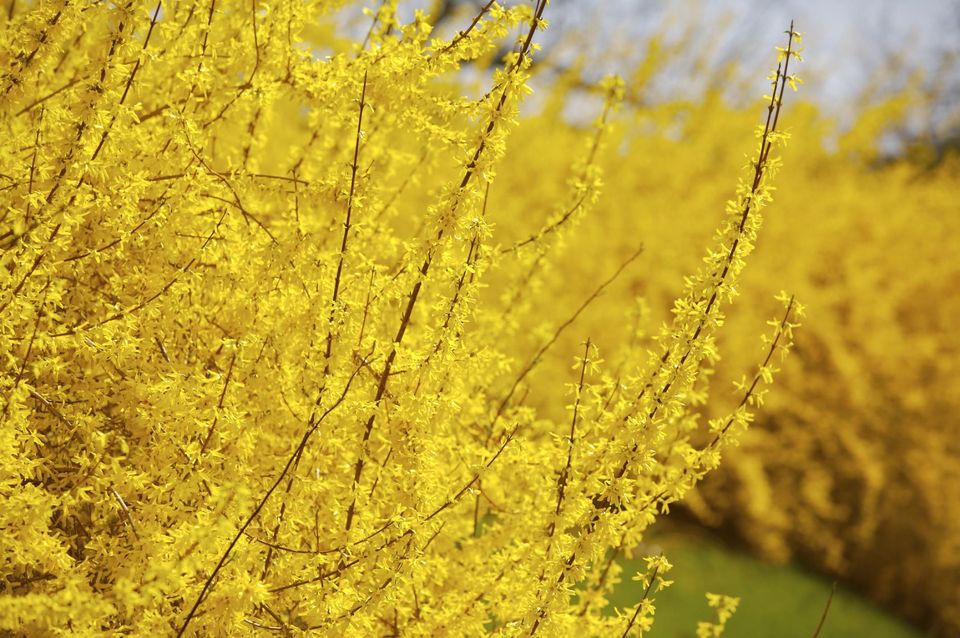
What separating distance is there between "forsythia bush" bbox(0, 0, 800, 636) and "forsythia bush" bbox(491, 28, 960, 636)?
560 centimetres

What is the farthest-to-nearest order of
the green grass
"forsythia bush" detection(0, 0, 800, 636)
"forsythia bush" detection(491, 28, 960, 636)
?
"forsythia bush" detection(491, 28, 960, 636)
the green grass
"forsythia bush" detection(0, 0, 800, 636)

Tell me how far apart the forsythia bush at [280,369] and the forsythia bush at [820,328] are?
5602mm

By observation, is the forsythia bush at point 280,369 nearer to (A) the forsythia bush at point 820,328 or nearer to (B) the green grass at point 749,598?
(B) the green grass at point 749,598

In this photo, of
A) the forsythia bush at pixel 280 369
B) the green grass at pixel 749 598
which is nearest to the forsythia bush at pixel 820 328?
the green grass at pixel 749 598

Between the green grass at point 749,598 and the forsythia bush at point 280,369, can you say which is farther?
the green grass at point 749,598

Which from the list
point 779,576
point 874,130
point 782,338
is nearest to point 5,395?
point 782,338

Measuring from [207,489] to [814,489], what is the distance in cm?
857

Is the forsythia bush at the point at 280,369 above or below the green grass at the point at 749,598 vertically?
above

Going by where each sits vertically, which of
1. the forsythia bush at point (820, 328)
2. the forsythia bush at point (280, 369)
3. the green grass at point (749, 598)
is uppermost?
the forsythia bush at point (820, 328)

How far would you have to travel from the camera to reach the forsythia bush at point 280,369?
1.84m

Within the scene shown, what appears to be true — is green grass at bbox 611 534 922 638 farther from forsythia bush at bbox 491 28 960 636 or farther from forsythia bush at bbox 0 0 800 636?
forsythia bush at bbox 0 0 800 636

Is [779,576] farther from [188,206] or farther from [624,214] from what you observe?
[188,206]

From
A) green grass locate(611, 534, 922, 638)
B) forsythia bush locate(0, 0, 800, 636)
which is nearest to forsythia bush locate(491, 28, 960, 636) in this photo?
green grass locate(611, 534, 922, 638)

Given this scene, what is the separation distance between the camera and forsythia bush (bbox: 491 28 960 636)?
8602mm
